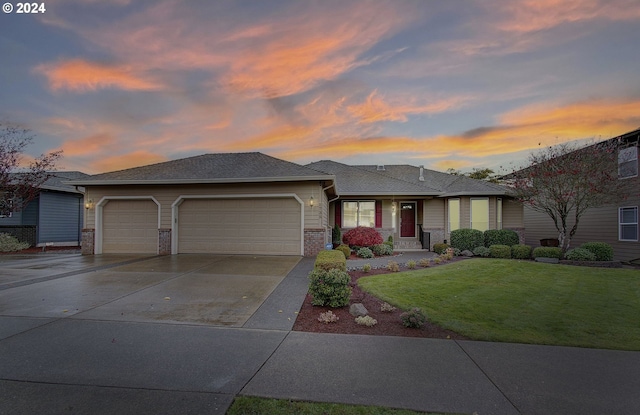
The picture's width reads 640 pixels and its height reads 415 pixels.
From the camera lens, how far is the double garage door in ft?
42.3

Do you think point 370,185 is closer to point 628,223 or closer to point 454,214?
point 454,214

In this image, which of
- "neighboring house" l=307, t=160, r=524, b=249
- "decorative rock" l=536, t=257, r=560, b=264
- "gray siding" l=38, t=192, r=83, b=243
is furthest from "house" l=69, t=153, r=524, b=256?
"gray siding" l=38, t=192, r=83, b=243

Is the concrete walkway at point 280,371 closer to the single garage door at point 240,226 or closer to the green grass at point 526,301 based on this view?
the green grass at point 526,301

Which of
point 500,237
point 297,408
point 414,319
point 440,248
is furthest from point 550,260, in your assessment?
point 297,408

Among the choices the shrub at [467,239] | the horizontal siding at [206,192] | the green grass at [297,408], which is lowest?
the green grass at [297,408]

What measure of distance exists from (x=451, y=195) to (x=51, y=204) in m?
21.7

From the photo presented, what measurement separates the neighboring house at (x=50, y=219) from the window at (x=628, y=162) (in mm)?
25574

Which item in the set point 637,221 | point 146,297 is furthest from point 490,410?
point 637,221

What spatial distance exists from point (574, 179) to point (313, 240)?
10.2 m

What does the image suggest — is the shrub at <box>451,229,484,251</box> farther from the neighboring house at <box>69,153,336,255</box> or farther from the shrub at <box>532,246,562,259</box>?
the neighboring house at <box>69,153,336,255</box>

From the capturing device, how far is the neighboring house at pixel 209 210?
1266 cm

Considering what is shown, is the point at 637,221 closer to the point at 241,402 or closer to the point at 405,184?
the point at 405,184

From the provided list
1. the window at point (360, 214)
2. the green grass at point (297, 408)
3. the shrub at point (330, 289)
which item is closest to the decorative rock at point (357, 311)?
the shrub at point (330, 289)

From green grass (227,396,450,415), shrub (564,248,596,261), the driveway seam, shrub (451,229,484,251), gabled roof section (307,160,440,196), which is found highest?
gabled roof section (307,160,440,196)
